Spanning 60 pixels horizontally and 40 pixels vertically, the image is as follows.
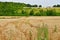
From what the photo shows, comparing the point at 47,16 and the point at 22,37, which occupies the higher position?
the point at 47,16

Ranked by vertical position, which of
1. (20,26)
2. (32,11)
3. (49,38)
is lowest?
(49,38)

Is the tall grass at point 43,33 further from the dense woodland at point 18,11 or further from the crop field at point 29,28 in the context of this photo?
the dense woodland at point 18,11

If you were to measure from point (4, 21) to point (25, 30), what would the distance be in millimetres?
185

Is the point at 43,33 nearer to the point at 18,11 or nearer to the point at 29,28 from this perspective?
the point at 29,28

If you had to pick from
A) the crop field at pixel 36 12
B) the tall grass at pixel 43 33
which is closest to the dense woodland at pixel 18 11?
the crop field at pixel 36 12

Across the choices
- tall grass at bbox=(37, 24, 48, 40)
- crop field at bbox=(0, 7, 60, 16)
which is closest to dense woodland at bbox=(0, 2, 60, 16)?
crop field at bbox=(0, 7, 60, 16)

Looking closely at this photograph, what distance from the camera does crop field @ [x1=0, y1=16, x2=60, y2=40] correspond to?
46.4 inches

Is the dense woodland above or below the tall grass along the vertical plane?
above

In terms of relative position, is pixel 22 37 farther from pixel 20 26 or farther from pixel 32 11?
pixel 32 11

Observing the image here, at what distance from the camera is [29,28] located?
47.2 inches

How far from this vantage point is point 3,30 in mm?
1196

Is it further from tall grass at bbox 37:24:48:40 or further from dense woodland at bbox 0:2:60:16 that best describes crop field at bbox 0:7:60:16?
tall grass at bbox 37:24:48:40

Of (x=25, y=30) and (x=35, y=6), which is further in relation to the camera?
(x=35, y=6)

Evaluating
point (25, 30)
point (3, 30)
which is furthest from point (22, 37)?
point (3, 30)
